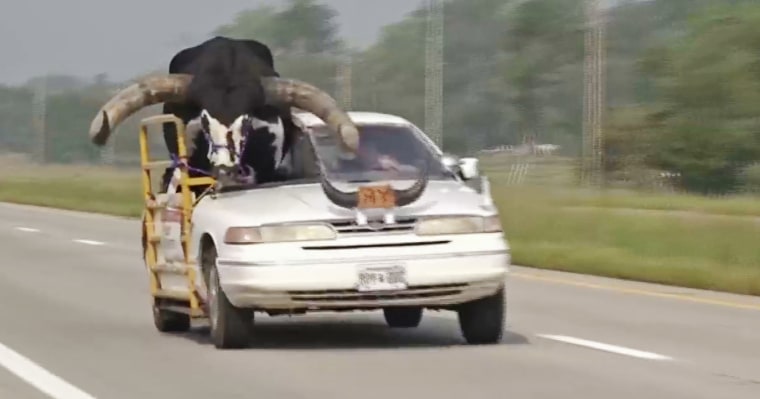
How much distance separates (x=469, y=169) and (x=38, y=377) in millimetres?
3720

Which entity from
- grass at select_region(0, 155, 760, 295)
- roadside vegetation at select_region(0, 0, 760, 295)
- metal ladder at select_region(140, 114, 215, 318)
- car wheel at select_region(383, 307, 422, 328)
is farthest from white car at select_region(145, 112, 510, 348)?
roadside vegetation at select_region(0, 0, 760, 295)

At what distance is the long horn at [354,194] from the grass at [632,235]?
738 centimetres

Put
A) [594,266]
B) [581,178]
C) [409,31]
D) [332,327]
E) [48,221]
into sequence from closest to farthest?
[332,327], [594,266], [48,221], [581,178], [409,31]

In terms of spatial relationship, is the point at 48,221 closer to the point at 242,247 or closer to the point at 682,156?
the point at 682,156

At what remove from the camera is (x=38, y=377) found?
42.3 ft

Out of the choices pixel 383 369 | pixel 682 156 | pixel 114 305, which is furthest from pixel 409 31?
pixel 383 369

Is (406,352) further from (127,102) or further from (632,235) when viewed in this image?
(632,235)

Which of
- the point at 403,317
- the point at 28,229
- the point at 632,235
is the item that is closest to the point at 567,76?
the point at 28,229

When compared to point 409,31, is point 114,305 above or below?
below

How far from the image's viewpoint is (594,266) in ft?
80.0

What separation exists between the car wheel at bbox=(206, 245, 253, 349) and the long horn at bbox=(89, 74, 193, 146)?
1157mm

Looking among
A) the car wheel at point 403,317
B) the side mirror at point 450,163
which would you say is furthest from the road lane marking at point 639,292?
the side mirror at point 450,163

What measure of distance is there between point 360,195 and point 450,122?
196ft

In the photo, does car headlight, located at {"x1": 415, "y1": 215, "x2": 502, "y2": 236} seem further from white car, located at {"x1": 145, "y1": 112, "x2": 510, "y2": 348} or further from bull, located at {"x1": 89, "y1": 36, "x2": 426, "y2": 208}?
bull, located at {"x1": 89, "y1": 36, "x2": 426, "y2": 208}
